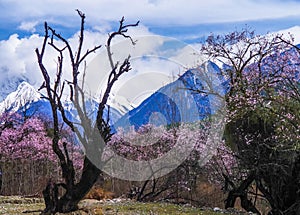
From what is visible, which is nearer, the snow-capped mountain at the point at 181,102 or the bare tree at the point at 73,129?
the bare tree at the point at 73,129

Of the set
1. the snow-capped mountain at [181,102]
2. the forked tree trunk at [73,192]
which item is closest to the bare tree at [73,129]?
the forked tree trunk at [73,192]

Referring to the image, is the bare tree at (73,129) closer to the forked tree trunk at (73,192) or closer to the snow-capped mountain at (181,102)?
the forked tree trunk at (73,192)

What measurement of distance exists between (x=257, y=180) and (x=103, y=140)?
396 centimetres

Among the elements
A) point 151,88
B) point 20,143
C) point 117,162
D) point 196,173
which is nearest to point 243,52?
point 151,88

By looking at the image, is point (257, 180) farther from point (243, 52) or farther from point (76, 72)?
point (76, 72)

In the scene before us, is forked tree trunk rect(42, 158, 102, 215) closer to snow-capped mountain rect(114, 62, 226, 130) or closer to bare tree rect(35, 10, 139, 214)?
bare tree rect(35, 10, 139, 214)

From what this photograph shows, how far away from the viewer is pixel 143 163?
1616 cm

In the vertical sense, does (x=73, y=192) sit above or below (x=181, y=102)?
below

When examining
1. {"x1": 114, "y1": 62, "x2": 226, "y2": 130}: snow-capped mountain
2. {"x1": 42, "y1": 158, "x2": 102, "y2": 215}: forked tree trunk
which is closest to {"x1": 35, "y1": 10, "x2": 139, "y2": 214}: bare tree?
{"x1": 42, "y1": 158, "x2": 102, "y2": 215}: forked tree trunk

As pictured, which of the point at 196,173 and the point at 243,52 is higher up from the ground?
the point at 243,52

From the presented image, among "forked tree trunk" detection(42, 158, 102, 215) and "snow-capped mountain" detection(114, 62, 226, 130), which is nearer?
"forked tree trunk" detection(42, 158, 102, 215)

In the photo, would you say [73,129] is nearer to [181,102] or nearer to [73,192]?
[73,192]

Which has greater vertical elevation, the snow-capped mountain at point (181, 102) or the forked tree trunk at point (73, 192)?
the snow-capped mountain at point (181, 102)

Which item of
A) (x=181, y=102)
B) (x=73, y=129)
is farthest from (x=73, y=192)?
(x=181, y=102)
